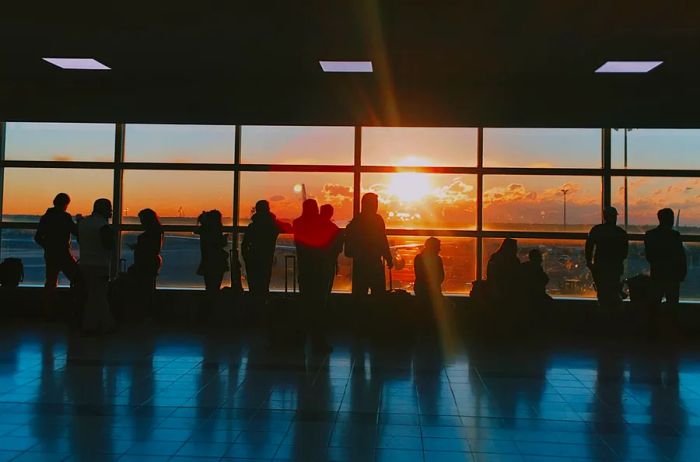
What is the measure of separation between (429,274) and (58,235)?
512cm

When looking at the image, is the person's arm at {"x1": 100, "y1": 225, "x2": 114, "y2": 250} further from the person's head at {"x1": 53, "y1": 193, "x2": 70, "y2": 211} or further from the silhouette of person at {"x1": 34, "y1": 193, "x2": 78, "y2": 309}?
the person's head at {"x1": 53, "y1": 193, "x2": 70, "y2": 211}

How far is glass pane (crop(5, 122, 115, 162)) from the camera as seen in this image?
34.1 feet

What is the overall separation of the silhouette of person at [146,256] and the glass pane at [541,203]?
5.00m

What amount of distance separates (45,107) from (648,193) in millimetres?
9190

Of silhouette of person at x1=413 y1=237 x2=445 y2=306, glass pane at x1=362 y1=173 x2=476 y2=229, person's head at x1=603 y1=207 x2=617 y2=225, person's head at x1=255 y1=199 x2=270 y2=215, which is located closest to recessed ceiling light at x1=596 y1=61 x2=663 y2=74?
person's head at x1=603 y1=207 x2=617 y2=225

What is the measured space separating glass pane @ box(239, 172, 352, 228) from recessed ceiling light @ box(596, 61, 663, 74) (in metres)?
4.06

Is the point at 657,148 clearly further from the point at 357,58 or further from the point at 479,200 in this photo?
the point at 357,58

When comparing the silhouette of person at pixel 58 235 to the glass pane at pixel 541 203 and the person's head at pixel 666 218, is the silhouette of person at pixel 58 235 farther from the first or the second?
the person's head at pixel 666 218

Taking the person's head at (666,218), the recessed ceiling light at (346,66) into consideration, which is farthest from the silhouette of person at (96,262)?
the person's head at (666,218)

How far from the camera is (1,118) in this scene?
934cm

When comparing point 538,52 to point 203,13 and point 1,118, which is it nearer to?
point 203,13

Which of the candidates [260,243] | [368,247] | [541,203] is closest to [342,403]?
[368,247]

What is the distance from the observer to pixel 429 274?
8789 millimetres

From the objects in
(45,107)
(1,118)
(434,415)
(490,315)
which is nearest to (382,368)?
(434,415)
